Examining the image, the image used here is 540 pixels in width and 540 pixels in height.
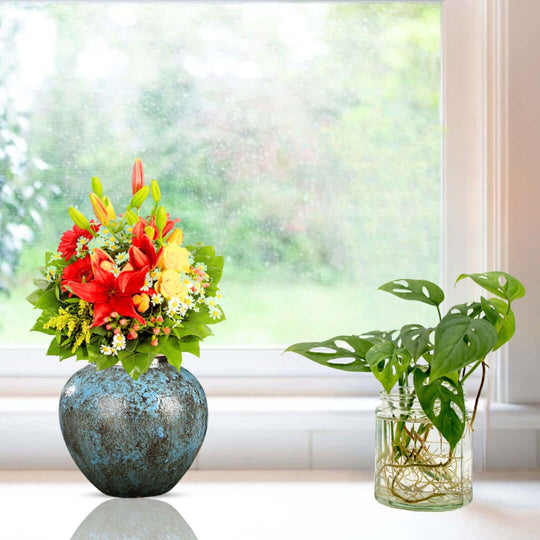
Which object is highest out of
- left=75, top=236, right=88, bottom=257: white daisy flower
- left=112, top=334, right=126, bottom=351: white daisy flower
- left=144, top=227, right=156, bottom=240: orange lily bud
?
left=144, top=227, right=156, bottom=240: orange lily bud

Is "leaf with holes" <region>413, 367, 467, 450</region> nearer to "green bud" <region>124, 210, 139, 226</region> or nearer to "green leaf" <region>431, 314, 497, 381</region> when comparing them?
"green leaf" <region>431, 314, 497, 381</region>

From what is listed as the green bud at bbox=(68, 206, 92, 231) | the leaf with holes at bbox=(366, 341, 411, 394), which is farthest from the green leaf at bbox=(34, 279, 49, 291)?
the leaf with holes at bbox=(366, 341, 411, 394)

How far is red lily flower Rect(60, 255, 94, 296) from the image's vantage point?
→ 1.03 metres

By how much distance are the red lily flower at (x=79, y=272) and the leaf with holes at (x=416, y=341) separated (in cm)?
47

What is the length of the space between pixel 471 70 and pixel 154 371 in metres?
0.86

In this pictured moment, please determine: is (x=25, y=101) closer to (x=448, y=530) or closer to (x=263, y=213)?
(x=263, y=213)

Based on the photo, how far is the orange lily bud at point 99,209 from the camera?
107 cm

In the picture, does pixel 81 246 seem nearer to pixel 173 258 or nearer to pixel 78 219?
pixel 78 219

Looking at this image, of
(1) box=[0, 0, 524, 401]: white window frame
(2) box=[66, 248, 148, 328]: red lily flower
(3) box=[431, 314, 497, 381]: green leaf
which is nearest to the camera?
(3) box=[431, 314, 497, 381]: green leaf

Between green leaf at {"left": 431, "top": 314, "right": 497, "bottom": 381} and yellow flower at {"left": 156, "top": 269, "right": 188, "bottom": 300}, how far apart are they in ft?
1.21

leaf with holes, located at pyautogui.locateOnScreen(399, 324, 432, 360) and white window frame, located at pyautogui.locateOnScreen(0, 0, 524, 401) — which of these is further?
white window frame, located at pyautogui.locateOnScreen(0, 0, 524, 401)

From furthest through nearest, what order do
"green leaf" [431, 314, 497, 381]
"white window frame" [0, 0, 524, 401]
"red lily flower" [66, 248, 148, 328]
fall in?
"white window frame" [0, 0, 524, 401] → "red lily flower" [66, 248, 148, 328] → "green leaf" [431, 314, 497, 381]

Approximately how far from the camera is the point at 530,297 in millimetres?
1260

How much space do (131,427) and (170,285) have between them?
0.71 feet
